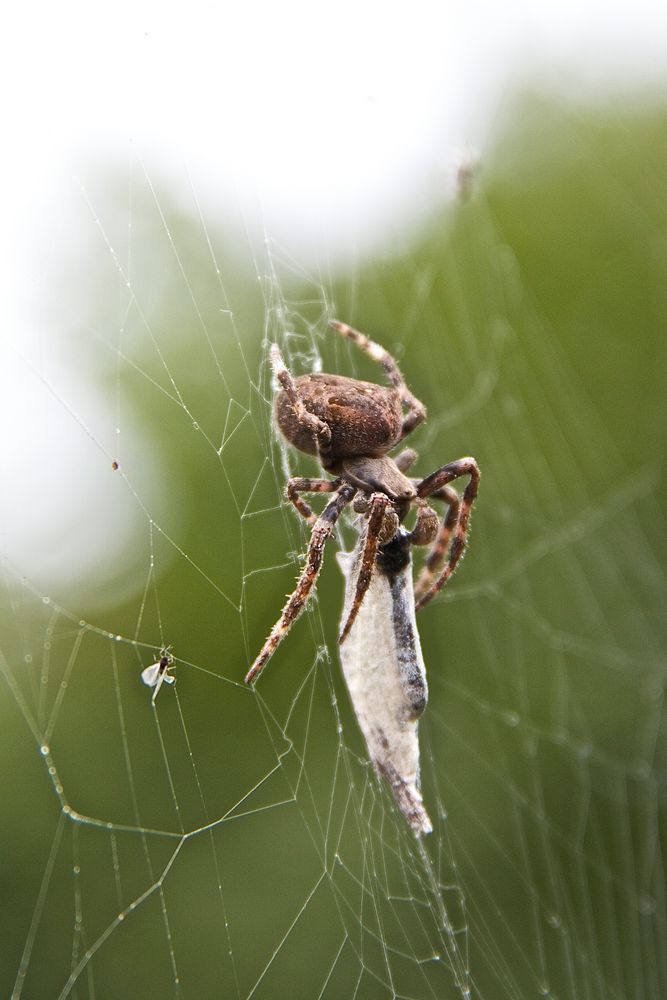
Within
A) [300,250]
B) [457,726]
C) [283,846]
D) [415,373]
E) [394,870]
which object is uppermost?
[300,250]

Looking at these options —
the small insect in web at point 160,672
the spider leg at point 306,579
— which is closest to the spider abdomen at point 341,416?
the spider leg at point 306,579

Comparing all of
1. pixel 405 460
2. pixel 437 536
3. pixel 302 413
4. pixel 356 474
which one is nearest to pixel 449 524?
pixel 437 536

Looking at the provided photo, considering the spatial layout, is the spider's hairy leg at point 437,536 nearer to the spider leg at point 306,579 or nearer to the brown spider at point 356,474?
the brown spider at point 356,474

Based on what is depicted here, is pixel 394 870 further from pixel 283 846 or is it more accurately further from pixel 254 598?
pixel 254 598

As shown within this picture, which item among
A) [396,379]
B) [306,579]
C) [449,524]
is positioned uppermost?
[396,379]

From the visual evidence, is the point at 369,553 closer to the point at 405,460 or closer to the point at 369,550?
the point at 369,550

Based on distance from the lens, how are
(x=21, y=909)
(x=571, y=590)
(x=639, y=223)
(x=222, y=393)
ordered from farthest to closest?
(x=639, y=223), (x=571, y=590), (x=222, y=393), (x=21, y=909)

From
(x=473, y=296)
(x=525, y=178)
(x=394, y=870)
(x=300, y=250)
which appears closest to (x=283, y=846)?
(x=394, y=870)

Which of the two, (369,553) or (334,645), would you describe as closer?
(369,553)
